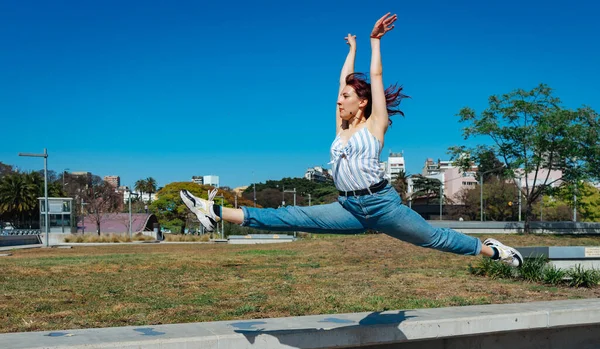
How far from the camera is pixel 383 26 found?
5.15 meters

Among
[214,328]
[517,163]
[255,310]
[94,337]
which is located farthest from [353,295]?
[517,163]

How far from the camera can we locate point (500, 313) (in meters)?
6.59

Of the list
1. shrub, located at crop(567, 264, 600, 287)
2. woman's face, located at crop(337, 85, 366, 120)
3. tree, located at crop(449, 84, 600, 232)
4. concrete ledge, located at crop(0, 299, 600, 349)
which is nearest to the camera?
concrete ledge, located at crop(0, 299, 600, 349)

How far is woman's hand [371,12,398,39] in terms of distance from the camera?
512 centimetres

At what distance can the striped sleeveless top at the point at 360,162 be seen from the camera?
4.95 meters

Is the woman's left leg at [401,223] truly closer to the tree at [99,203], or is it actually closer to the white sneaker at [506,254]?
the white sneaker at [506,254]

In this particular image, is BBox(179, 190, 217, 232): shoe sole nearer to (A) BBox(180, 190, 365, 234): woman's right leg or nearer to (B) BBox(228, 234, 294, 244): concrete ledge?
(A) BBox(180, 190, 365, 234): woman's right leg

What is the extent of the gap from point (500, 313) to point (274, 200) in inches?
4338

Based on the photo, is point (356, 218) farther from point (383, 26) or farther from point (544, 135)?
point (544, 135)

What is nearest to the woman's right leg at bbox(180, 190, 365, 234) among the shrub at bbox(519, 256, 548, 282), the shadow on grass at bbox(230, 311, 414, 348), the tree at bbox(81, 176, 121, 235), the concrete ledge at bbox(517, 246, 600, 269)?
the shadow on grass at bbox(230, 311, 414, 348)

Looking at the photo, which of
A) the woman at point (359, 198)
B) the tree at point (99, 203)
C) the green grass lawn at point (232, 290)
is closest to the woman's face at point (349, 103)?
the woman at point (359, 198)

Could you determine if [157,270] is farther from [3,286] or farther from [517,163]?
[517,163]

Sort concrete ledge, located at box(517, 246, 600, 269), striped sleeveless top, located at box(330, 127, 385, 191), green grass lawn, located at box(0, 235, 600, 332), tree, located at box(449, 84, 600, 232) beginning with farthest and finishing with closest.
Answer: tree, located at box(449, 84, 600, 232) < concrete ledge, located at box(517, 246, 600, 269) < green grass lawn, located at box(0, 235, 600, 332) < striped sleeveless top, located at box(330, 127, 385, 191)

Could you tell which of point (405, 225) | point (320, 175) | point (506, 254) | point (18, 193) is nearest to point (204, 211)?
point (405, 225)
